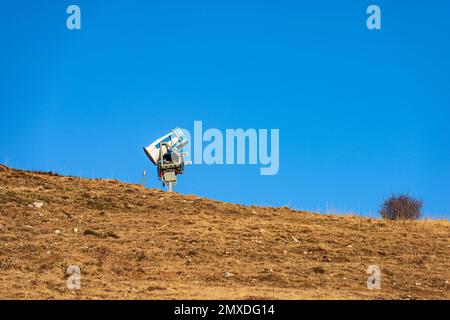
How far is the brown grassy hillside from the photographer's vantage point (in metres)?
17.1

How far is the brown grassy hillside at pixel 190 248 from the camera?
17078mm

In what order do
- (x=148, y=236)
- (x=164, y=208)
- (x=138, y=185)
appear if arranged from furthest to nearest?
(x=138, y=185)
(x=164, y=208)
(x=148, y=236)

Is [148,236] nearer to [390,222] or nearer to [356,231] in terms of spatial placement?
[356,231]

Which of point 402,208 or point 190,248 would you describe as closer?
point 190,248

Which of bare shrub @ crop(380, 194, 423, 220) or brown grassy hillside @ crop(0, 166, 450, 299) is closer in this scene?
Result: brown grassy hillside @ crop(0, 166, 450, 299)

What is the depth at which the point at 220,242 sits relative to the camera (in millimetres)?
22078

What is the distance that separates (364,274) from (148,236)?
662 cm

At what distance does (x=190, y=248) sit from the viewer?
69.6 feet

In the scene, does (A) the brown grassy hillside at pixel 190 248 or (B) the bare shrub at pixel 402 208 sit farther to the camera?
(B) the bare shrub at pixel 402 208
